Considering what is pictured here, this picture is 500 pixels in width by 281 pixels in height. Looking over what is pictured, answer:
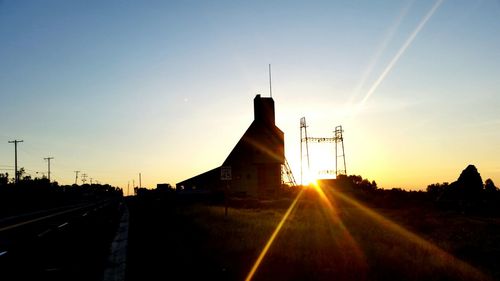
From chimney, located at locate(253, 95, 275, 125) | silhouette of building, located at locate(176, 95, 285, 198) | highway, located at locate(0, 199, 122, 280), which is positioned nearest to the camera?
highway, located at locate(0, 199, 122, 280)

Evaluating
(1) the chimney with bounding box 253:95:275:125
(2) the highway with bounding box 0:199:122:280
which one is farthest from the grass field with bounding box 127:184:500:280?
(1) the chimney with bounding box 253:95:275:125

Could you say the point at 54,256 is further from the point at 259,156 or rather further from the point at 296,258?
the point at 259,156

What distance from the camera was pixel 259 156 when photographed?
61.1 metres

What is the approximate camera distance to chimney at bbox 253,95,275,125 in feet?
209

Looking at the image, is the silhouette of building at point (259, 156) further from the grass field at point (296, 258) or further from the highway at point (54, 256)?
the grass field at point (296, 258)

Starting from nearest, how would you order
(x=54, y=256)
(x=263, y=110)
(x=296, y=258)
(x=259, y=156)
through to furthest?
(x=296, y=258), (x=54, y=256), (x=259, y=156), (x=263, y=110)

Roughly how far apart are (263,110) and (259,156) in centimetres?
717

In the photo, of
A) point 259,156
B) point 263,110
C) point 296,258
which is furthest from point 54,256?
point 263,110

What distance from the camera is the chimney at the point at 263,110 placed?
2506 inches

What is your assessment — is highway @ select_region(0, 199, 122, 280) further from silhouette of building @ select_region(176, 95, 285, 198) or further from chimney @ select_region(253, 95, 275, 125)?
chimney @ select_region(253, 95, 275, 125)

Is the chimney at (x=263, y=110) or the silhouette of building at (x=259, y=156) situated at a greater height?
the chimney at (x=263, y=110)

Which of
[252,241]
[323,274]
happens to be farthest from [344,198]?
[323,274]

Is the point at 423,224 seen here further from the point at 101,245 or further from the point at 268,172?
the point at 268,172

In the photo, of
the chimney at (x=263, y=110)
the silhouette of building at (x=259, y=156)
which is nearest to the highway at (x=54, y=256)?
the silhouette of building at (x=259, y=156)
